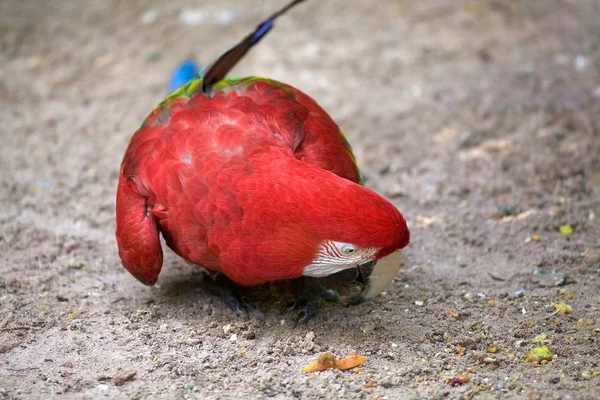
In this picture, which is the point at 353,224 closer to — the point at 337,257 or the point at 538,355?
the point at 337,257

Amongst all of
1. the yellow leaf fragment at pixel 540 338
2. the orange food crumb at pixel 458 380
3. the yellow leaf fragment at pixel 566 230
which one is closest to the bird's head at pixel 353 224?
the orange food crumb at pixel 458 380

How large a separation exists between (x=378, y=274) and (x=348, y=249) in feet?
1.13

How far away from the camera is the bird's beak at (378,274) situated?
9.87 ft

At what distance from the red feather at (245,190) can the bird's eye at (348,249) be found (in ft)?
0.12

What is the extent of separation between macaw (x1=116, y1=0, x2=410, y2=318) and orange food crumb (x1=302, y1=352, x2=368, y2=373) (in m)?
0.31

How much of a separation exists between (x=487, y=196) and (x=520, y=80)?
171cm

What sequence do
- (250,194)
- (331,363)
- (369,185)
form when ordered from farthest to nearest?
1. (369,185)
2. (331,363)
3. (250,194)

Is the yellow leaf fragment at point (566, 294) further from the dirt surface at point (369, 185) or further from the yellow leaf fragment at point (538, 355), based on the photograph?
the yellow leaf fragment at point (538, 355)

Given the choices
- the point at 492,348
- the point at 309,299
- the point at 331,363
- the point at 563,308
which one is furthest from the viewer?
the point at 309,299

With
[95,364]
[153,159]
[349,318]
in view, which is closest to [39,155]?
[153,159]

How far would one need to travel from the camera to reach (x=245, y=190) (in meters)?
2.83

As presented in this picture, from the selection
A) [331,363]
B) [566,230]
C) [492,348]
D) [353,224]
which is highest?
[353,224]

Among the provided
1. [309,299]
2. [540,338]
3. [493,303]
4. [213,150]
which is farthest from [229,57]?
[540,338]

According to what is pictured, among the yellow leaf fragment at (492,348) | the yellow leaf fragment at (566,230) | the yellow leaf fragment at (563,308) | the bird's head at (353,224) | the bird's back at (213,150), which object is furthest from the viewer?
the yellow leaf fragment at (566,230)
